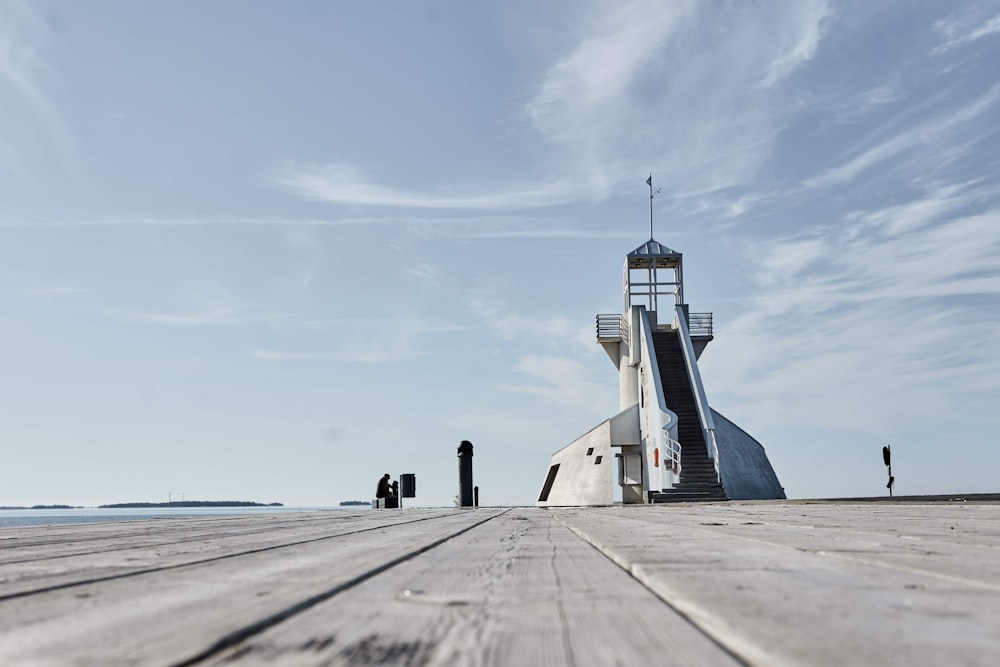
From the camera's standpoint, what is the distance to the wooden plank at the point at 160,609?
4.77 feet

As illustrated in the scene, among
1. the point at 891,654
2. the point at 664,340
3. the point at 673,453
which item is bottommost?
the point at 891,654

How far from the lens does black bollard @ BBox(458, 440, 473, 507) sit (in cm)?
2525

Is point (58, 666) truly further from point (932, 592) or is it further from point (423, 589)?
point (932, 592)

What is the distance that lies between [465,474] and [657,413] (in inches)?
245

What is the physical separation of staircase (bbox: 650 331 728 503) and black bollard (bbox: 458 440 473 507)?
5.97 m

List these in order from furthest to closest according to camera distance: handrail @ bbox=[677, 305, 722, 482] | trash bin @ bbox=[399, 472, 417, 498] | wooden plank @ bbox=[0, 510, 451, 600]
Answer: trash bin @ bbox=[399, 472, 417, 498]
handrail @ bbox=[677, 305, 722, 482]
wooden plank @ bbox=[0, 510, 451, 600]

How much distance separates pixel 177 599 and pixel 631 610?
111cm

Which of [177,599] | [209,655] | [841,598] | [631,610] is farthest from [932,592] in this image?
[177,599]

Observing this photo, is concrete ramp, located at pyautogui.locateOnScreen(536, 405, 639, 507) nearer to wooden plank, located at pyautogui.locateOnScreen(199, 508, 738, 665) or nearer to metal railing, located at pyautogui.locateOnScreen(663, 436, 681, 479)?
metal railing, located at pyautogui.locateOnScreen(663, 436, 681, 479)

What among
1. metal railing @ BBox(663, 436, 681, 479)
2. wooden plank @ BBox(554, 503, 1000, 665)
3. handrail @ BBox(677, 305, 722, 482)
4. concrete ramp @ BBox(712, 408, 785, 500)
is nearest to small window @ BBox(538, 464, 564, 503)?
handrail @ BBox(677, 305, 722, 482)

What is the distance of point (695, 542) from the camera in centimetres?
414

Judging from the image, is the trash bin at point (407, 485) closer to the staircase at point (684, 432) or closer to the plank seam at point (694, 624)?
the staircase at point (684, 432)

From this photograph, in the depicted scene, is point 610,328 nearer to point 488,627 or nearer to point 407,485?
point 407,485

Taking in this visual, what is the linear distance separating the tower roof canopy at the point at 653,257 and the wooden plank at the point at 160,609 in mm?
28743
